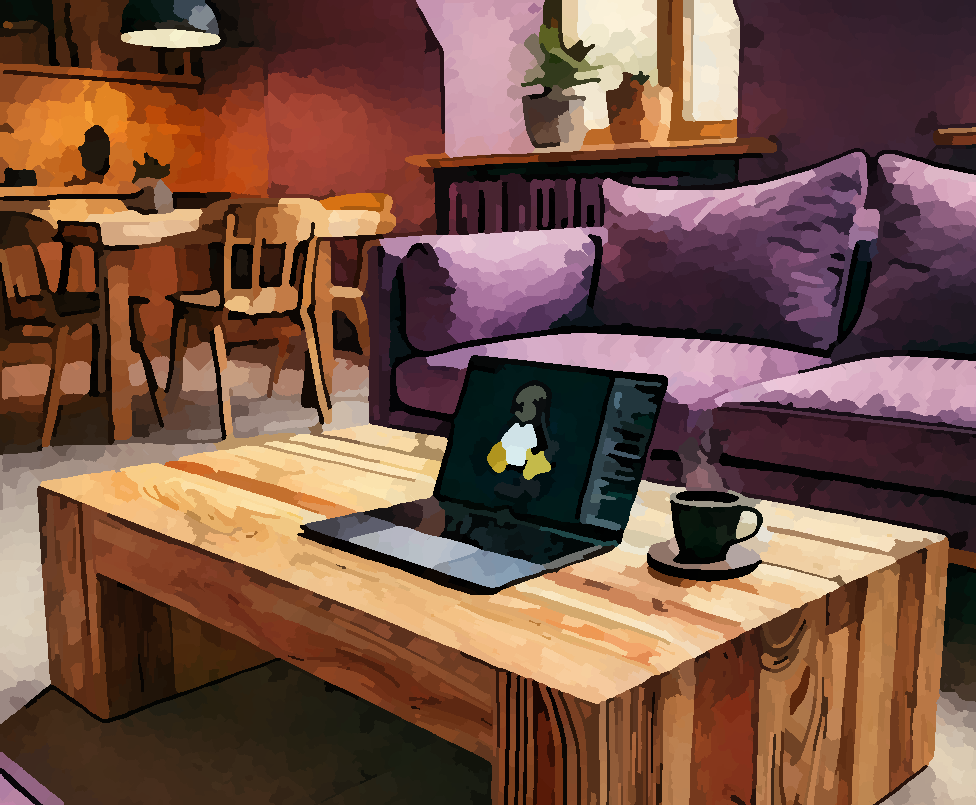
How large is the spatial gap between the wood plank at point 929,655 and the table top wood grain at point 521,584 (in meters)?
0.03

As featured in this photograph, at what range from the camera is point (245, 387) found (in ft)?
14.5

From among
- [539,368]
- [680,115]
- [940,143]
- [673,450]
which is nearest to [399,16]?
[680,115]

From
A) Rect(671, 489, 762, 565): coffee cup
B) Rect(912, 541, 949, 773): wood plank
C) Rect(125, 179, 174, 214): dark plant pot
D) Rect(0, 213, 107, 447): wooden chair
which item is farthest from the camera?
Rect(125, 179, 174, 214): dark plant pot

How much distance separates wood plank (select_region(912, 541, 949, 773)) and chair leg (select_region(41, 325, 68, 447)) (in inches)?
118

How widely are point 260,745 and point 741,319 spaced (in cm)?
160

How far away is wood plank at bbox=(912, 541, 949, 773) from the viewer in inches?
46.0

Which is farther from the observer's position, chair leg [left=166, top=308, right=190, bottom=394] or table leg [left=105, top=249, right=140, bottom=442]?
chair leg [left=166, top=308, right=190, bottom=394]

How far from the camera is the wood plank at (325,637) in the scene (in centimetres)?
88

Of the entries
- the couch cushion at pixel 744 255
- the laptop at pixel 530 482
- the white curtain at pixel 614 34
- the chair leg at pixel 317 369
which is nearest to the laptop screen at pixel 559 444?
the laptop at pixel 530 482

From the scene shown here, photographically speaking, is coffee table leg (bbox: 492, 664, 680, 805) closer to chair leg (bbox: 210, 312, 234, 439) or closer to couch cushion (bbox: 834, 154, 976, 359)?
couch cushion (bbox: 834, 154, 976, 359)

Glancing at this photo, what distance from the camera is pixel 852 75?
3242mm

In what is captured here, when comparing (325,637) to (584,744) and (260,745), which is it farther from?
(260,745)

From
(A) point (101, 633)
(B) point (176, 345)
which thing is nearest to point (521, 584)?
(A) point (101, 633)

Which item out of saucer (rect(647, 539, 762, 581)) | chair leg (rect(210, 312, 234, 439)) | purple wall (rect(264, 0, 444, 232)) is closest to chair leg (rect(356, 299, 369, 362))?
purple wall (rect(264, 0, 444, 232))
